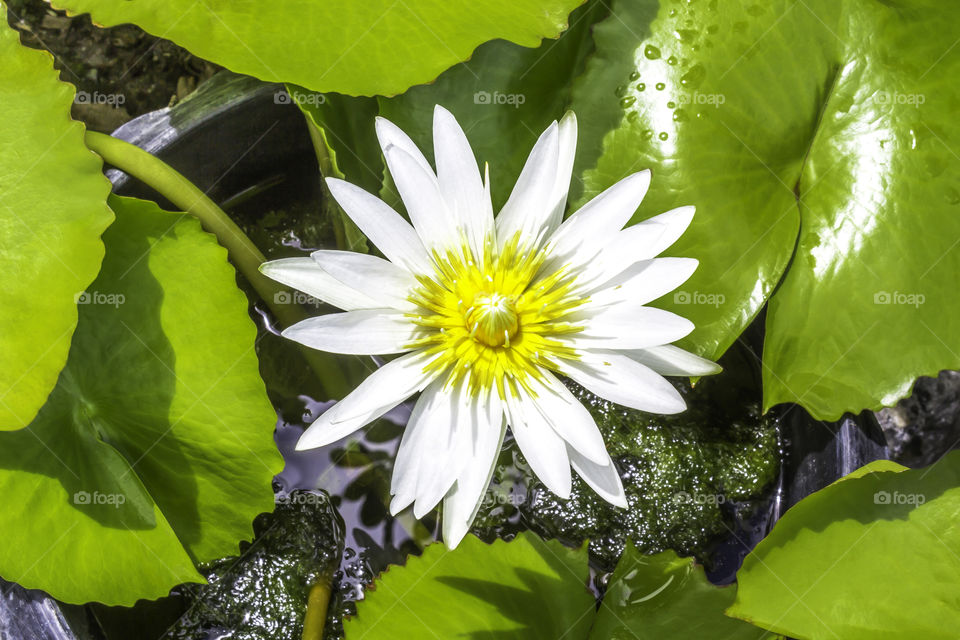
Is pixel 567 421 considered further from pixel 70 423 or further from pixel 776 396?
pixel 70 423

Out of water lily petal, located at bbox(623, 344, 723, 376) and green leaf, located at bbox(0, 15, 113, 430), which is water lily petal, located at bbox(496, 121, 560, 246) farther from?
green leaf, located at bbox(0, 15, 113, 430)

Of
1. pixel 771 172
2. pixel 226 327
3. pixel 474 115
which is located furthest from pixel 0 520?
pixel 771 172

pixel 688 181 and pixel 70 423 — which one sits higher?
pixel 688 181
